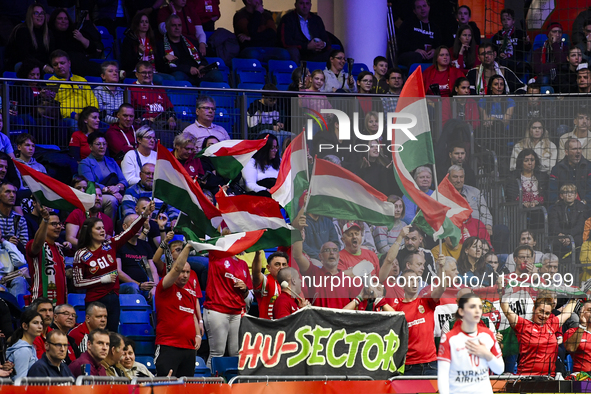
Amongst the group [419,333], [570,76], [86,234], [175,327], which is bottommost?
[419,333]

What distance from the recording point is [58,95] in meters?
13.2

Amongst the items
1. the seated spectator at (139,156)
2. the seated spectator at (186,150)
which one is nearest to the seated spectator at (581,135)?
the seated spectator at (186,150)

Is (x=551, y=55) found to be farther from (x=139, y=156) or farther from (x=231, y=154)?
(x=139, y=156)

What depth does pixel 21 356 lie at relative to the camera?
30.0 feet

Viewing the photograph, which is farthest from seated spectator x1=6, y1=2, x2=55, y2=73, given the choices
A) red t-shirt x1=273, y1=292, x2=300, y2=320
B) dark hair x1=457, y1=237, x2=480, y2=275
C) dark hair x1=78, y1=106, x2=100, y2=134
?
dark hair x1=457, y1=237, x2=480, y2=275

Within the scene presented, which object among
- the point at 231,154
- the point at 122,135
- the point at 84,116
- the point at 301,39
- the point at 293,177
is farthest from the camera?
the point at 301,39

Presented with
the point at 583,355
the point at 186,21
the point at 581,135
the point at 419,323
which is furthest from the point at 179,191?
the point at 186,21

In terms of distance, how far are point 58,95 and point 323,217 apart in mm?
4425

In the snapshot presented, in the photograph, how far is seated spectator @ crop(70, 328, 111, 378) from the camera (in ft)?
29.6

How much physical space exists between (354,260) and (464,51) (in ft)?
24.1

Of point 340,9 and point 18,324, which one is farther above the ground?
point 340,9

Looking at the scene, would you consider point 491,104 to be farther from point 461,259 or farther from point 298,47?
point 298,47

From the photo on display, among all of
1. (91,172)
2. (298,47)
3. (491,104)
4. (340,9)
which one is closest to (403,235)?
(491,104)

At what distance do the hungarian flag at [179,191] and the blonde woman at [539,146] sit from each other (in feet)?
14.3
